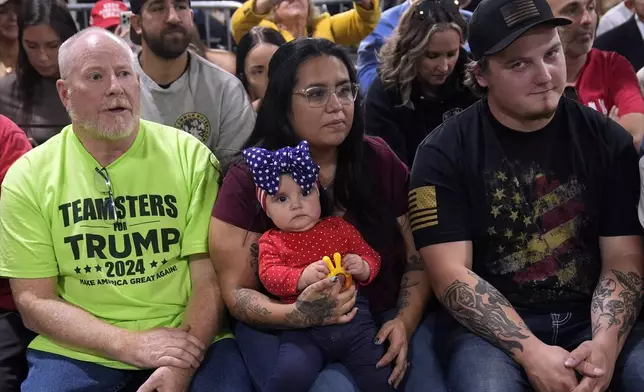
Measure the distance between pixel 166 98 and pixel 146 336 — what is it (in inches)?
53.5

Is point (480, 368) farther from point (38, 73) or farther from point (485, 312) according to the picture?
point (38, 73)

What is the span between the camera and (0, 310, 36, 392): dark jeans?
2600 mm

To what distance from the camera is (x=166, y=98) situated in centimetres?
355

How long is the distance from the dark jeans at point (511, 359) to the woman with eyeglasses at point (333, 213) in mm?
91

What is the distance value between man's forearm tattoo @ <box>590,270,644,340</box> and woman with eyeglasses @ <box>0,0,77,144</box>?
2.32m

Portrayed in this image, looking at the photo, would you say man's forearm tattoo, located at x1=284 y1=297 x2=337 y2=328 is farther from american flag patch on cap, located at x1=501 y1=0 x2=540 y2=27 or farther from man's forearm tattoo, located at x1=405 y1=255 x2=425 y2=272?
american flag patch on cap, located at x1=501 y1=0 x2=540 y2=27

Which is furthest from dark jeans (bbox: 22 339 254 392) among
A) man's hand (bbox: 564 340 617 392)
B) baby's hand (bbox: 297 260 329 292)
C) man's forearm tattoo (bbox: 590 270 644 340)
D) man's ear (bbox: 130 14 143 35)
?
man's ear (bbox: 130 14 143 35)

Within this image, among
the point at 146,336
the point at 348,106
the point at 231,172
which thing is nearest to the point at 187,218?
the point at 231,172

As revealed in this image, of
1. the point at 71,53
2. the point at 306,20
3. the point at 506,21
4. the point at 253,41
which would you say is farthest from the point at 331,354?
the point at 306,20

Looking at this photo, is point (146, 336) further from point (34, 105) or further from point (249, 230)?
point (34, 105)

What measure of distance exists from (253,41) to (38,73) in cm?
105

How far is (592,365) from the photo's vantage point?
229cm

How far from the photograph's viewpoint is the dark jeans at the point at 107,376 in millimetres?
2463

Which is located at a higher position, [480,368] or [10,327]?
[480,368]
